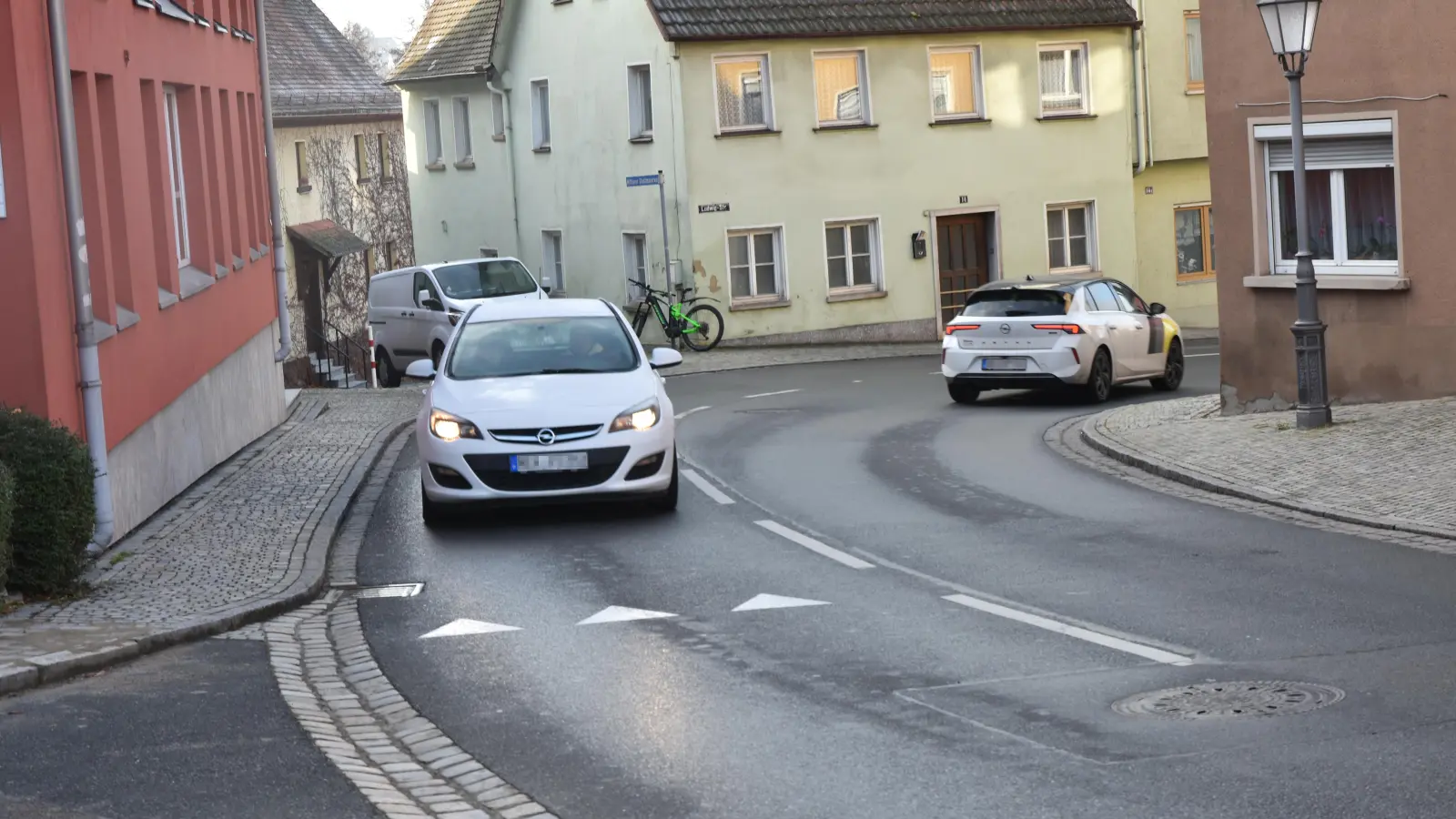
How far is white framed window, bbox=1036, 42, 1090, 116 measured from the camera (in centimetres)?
4106

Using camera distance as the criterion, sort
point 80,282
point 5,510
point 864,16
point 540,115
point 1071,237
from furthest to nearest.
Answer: point 540,115 → point 1071,237 → point 864,16 → point 80,282 → point 5,510

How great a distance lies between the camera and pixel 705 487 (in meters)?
16.7

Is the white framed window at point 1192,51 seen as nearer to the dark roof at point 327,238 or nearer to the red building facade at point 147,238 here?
the dark roof at point 327,238

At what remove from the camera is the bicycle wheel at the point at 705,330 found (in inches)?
1446

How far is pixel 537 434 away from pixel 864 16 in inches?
1015

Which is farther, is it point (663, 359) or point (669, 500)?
point (663, 359)

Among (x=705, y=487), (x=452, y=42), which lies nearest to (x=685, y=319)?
(x=452, y=42)

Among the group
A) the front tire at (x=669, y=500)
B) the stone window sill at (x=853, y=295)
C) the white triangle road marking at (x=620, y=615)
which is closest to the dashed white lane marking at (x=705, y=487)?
the front tire at (x=669, y=500)

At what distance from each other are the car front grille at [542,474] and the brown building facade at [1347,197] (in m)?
8.42

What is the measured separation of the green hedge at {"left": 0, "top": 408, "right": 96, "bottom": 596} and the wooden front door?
2980 cm

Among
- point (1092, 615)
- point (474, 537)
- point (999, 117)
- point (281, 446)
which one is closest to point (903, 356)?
point (999, 117)

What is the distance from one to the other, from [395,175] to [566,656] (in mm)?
51231

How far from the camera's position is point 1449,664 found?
8.44m

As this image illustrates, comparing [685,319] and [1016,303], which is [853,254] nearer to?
[685,319]
